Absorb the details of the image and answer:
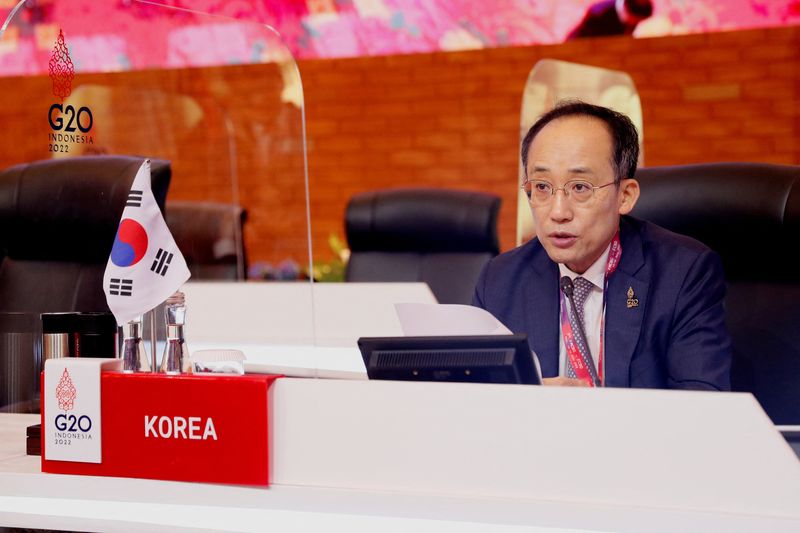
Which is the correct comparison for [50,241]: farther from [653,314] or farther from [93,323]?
[653,314]

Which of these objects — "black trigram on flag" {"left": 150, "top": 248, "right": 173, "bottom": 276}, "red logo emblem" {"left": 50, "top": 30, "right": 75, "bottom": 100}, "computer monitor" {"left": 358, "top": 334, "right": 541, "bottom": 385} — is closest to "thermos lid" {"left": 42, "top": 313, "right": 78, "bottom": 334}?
"black trigram on flag" {"left": 150, "top": 248, "right": 173, "bottom": 276}

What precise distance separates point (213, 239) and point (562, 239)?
1253 mm

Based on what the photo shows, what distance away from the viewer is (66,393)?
41.3 inches

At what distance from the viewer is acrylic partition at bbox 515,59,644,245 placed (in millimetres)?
3051

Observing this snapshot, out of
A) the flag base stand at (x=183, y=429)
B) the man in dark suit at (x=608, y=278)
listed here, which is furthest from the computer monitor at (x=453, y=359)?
the man in dark suit at (x=608, y=278)

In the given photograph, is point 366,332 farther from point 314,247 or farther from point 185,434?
point 314,247

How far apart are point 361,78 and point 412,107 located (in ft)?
1.17

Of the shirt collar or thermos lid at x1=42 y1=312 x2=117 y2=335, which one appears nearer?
thermos lid at x1=42 y1=312 x2=117 y2=335

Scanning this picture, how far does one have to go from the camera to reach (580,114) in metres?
1.62

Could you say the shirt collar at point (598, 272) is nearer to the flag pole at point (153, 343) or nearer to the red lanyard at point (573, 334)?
the red lanyard at point (573, 334)

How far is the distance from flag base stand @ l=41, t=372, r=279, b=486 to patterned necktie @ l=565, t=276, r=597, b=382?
70cm

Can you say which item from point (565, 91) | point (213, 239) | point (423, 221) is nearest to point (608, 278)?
point (213, 239)

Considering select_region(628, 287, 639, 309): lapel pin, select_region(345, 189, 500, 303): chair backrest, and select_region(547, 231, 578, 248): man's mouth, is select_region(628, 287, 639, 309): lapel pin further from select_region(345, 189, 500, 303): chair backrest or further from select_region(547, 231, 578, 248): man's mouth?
select_region(345, 189, 500, 303): chair backrest

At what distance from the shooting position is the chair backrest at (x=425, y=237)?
10.3 feet
